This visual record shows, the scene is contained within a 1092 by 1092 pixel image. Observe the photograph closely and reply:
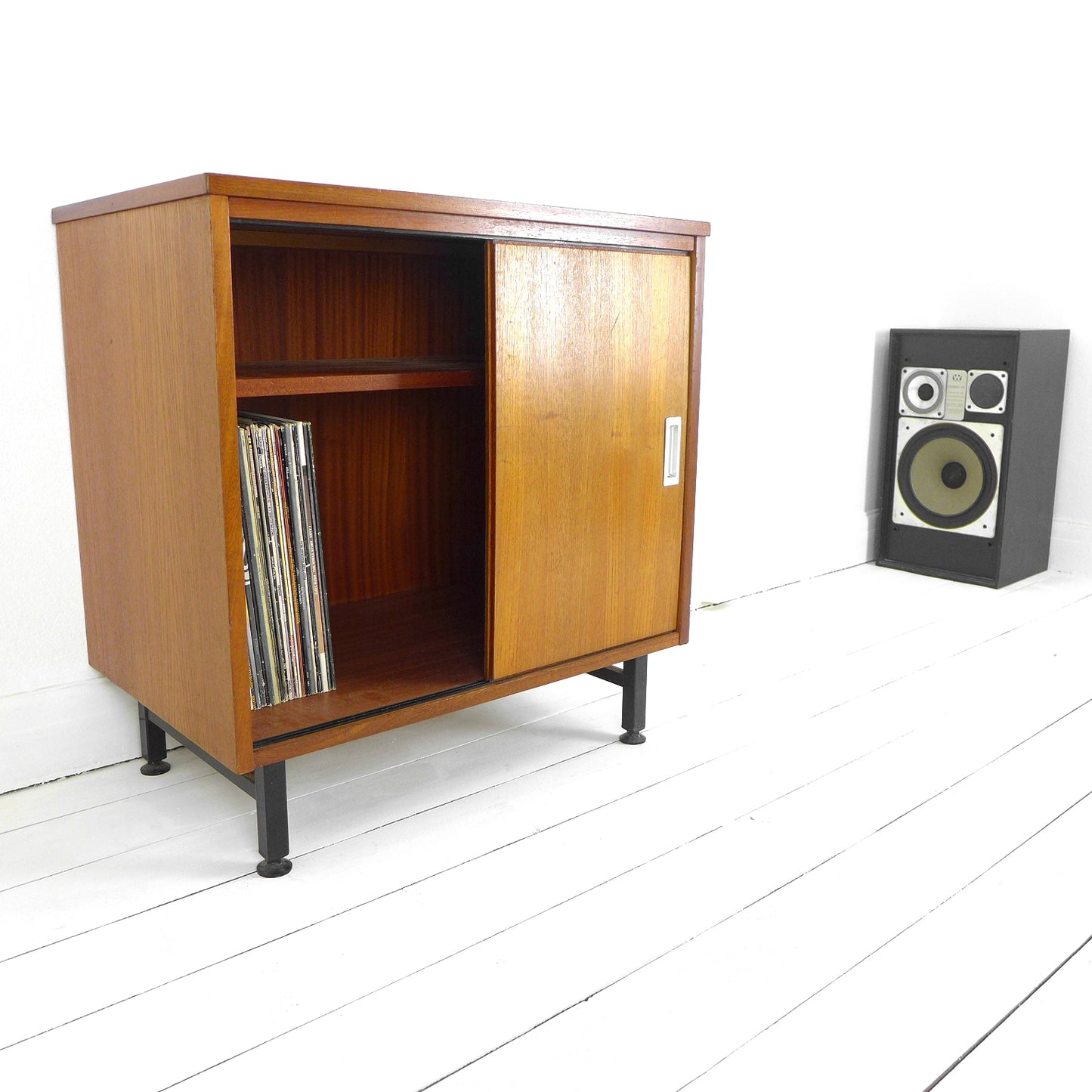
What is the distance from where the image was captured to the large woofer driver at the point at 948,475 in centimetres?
270

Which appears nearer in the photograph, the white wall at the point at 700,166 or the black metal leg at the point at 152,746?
the white wall at the point at 700,166

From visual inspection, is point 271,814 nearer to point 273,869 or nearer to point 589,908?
point 273,869

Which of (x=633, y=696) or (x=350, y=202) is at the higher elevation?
(x=350, y=202)

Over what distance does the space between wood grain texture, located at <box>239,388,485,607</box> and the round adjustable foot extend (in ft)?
1.86

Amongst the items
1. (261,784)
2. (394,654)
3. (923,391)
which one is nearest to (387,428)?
(394,654)

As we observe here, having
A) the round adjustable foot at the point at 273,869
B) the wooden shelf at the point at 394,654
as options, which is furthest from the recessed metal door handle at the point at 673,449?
the round adjustable foot at the point at 273,869

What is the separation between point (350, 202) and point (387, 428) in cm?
64

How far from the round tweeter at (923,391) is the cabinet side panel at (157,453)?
211 cm

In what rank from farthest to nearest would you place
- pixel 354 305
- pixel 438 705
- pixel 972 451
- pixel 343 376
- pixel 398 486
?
1. pixel 972 451
2. pixel 398 486
3. pixel 354 305
4. pixel 438 705
5. pixel 343 376

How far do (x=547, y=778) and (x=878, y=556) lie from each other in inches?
66.9

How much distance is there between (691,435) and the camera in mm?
1640

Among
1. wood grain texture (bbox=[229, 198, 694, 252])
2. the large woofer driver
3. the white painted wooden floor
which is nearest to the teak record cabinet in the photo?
wood grain texture (bbox=[229, 198, 694, 252])

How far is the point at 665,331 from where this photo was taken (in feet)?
5.10

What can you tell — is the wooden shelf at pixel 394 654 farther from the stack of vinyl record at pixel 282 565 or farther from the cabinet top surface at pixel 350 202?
the cabinet top surface at pixel 350 202
